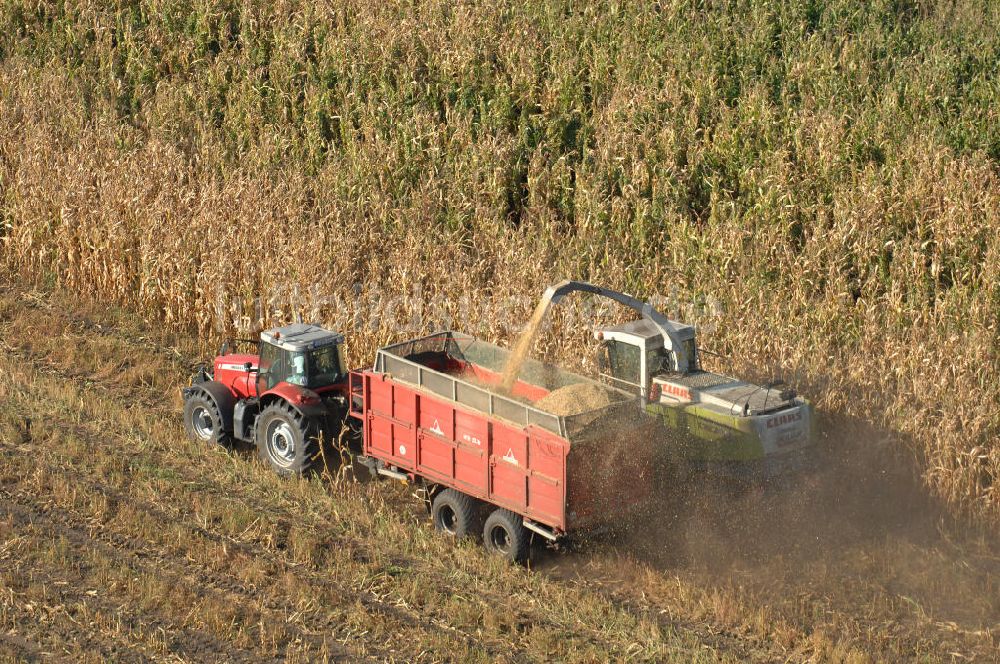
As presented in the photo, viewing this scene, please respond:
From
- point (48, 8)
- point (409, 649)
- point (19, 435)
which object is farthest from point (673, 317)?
point (48, 8)

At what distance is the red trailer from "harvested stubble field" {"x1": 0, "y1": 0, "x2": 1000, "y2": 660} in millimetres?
483

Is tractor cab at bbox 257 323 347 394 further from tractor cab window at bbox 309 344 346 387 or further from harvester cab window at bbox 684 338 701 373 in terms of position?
harvester cab window at bbox 684 338 701 373

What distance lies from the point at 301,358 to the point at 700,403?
161 inches

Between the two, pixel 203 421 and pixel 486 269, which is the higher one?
pixel 486 269

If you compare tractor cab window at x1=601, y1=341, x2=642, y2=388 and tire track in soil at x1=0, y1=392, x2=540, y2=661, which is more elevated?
tractor cab window at x1=601, y1=341, x2=642, y2=388

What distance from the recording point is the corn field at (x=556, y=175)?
46.4ft

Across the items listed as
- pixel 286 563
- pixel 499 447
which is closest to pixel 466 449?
pixel 499 447

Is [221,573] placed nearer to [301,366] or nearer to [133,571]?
[133,571]

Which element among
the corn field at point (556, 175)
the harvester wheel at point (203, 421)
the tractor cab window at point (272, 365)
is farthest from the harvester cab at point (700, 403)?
the harvester wheel at point (203, 421)

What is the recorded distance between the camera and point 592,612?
10031 millimetres

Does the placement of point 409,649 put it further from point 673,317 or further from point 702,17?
point 702,17

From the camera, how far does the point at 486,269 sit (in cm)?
1591

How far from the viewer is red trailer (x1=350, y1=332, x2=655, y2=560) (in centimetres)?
1025

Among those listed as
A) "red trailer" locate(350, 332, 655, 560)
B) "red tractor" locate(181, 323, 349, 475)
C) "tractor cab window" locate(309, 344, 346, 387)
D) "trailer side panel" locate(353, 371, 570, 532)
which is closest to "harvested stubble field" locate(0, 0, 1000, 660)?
"red tractor" locate(181, 323, 349, 475)
